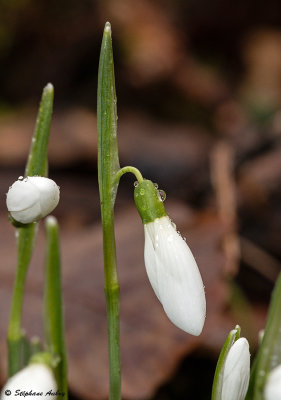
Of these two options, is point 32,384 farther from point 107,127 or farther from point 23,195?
point 107,127

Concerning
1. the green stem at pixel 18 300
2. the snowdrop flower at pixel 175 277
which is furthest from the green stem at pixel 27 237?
the snowdrop flower at pixel 175 277

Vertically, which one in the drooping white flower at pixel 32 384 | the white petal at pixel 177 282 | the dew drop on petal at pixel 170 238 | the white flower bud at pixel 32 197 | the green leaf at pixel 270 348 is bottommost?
the drooping white flower at pixel 32 384

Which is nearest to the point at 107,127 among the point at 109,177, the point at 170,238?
the point at 109,177

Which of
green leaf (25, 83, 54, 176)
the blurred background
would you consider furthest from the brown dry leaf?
green leaf (25, 83, 54, 176)

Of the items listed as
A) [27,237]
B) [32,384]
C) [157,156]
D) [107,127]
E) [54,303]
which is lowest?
[32,384]

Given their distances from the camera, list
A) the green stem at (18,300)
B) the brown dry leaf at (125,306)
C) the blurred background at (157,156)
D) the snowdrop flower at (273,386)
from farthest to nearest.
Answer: the blurred background at (157,156) → the brown dry leaf at (125,306) → the green stem at (18,300) → the snowdrop flower at (273,386)

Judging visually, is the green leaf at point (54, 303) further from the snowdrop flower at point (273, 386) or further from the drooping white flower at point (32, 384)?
the snowdrop flower at point (273, 386)
